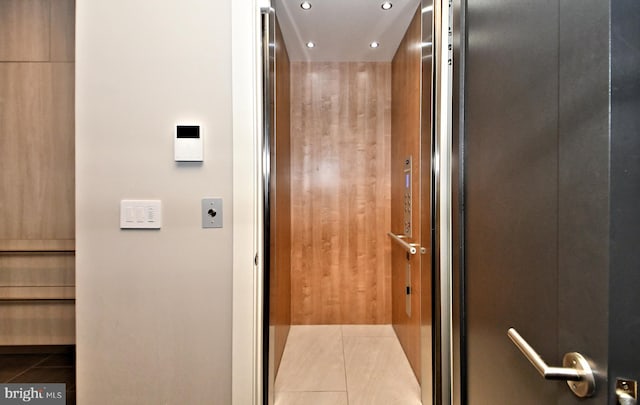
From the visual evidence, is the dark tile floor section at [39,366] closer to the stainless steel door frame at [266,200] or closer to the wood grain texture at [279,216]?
the stainless steel door frame at [266,200]

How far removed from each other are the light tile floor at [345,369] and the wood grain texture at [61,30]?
2614 mm

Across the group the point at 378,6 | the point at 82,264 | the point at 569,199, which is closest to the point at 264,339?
the point at 82,264

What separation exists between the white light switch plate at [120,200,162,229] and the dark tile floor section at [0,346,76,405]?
1.13 meters

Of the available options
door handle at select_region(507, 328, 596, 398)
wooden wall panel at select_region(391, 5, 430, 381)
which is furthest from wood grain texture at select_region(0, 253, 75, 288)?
door handle at select_region(507, 328, 596, 398)

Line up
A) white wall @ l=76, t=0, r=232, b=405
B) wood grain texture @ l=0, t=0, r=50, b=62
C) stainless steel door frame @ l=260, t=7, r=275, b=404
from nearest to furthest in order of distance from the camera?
white wall @ l=76, t=0, r=232, b=405 < stainless steel door frame @ l=260, t=7, r=275, b=404 < wood grain texture @ l=0, t=0, r=50, b=62

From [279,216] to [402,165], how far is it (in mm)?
1028

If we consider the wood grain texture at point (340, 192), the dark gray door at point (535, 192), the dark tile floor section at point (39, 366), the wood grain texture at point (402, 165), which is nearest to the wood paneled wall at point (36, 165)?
the dark tile floor section at point (39, 366)

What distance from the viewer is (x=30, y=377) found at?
1.86 m

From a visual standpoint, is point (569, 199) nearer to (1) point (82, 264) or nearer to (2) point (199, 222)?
(2) point (199, 222)

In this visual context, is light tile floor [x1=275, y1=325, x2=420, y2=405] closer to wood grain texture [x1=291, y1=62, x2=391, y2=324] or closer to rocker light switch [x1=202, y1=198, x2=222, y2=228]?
wood grain texture [x1=291, y1=62, x2=391, y2=324]

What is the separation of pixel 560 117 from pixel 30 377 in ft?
9.18

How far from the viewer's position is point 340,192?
2932 mm

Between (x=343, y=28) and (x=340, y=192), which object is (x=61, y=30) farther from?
(x=340, y=192)

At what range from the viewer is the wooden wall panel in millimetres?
2023
